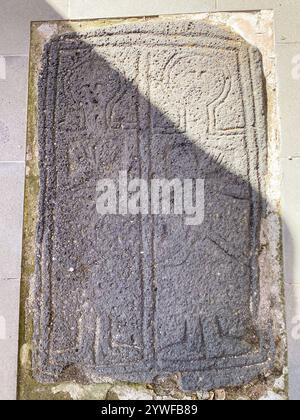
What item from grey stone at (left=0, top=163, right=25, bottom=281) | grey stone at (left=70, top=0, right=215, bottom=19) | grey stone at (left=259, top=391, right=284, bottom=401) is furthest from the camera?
grey stone at (left=70, top=0, right=215, bottom=19)

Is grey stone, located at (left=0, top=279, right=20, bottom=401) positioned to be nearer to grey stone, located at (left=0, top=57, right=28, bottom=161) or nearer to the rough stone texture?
the rough stone texture

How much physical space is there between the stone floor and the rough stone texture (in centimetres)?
12

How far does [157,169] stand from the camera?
2156 mm

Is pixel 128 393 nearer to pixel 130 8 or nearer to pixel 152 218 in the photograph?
pixel 152 218

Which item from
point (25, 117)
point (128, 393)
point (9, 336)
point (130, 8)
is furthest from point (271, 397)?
point (130, 8)

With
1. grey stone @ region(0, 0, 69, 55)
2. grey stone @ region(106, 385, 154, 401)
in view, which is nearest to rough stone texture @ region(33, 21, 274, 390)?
grey stone @ region(106, 385, 154, 401)

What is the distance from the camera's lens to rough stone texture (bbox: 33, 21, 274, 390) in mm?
2074

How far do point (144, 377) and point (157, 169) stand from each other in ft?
3.40

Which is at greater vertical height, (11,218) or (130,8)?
(130,8)

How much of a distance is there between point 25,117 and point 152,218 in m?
0.88

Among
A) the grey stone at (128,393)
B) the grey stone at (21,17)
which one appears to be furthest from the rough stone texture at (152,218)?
the grey stone at (21,17)

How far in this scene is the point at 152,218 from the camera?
2129 mm

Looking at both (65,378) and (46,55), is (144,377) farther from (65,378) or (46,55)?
(46,55)
